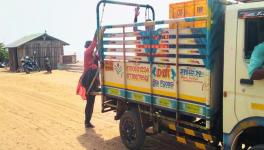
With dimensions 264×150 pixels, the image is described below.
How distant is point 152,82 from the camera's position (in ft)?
19.6

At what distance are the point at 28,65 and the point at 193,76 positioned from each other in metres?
23.8

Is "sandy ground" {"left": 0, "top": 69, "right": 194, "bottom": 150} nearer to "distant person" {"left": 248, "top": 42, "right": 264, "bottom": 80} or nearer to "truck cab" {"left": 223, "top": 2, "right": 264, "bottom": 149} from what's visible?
"truck cab" {"left": 223, "top": 2, "right": 264, "bottom": 149}

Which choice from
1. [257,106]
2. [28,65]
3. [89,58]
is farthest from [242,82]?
[28,65]

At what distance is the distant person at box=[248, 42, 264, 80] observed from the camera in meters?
4.03

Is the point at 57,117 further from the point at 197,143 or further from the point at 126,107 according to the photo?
the point at 197,143

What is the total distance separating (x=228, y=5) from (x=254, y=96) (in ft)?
4.33

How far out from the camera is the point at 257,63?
13.2 ft

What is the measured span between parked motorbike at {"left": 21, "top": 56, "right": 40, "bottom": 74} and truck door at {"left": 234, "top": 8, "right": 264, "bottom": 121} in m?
24.0

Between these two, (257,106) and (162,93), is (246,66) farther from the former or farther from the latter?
(162,93)

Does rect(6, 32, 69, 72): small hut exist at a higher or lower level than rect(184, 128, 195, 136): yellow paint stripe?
higher

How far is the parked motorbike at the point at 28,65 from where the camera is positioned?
2658 cm

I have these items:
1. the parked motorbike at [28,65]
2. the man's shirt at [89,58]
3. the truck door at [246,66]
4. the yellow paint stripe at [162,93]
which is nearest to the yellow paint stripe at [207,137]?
the yellow paint stripe at [162,93]

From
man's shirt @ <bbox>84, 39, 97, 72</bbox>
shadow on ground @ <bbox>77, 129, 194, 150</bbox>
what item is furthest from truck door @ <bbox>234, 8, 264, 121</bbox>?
man's shirt @ <bbox>84, 39, 97, 72</bbox>

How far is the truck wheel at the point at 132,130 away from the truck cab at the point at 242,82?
2.12 metres
